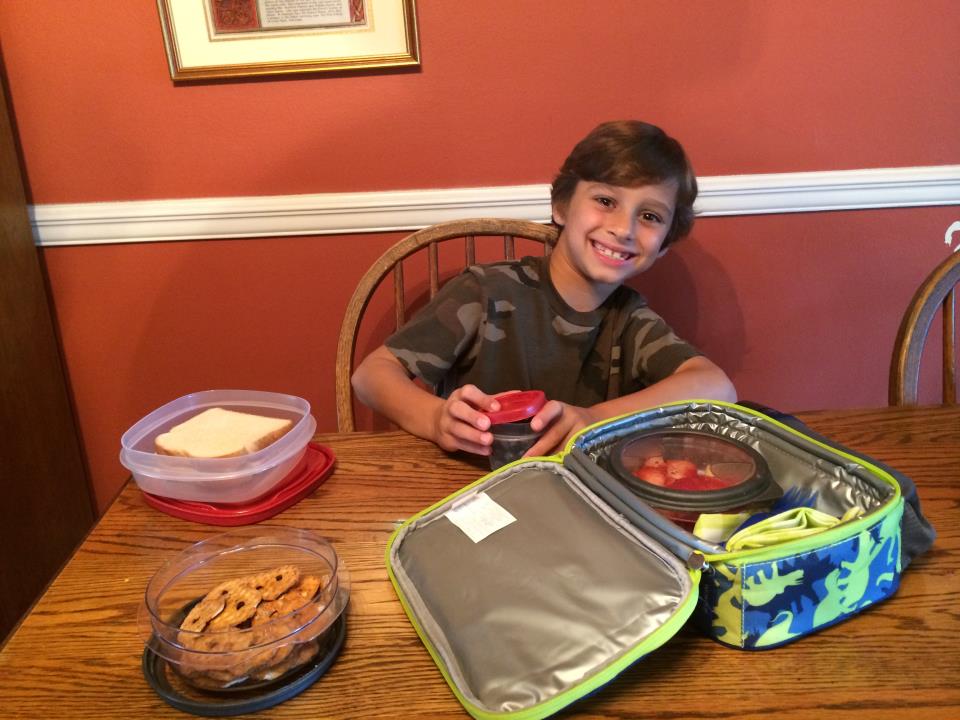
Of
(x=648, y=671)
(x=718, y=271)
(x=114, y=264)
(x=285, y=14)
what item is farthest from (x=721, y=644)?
(x=114, y=264)

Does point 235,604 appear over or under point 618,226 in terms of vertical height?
under

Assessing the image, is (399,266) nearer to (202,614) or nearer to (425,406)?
(425,406)

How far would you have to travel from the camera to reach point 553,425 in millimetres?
751

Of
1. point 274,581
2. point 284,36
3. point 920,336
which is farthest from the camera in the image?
point 284,36

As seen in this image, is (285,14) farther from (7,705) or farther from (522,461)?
(7,705)

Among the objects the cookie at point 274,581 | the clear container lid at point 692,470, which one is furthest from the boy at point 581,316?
the cookie at point 274,581

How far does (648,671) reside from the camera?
491mm

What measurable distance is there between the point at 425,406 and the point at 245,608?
1.31 feet

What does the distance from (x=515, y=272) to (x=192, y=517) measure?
2.20 feet

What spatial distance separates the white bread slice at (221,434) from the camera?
0.73m

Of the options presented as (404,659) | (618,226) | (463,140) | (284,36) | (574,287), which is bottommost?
(404,659)

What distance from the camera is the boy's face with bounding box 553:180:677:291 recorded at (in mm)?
1052

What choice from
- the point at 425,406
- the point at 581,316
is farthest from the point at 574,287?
the point at 425,406

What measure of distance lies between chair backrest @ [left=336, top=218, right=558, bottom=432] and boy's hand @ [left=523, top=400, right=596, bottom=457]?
16.0 inches
